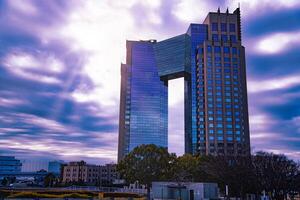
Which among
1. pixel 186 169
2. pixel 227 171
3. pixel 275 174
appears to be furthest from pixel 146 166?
pixel 275 174

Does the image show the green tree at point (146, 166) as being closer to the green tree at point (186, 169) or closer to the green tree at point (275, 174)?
the green tree at point (186, 169)

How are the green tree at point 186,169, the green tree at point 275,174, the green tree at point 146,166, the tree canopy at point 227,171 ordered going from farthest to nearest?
the green tree at point 186,169 < the green tree at point 146,166 < the tree canopy at point 227,171 < the green tree at point 275,174

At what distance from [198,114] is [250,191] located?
129 m

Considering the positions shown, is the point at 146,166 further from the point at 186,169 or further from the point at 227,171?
the point at 227,171

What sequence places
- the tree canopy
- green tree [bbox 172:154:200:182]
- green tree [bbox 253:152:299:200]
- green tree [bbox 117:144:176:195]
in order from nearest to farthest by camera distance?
1. green tree [bbox 253:152:299:200]
2. the tree canopy
3. green tree [bbox 117:144:176:195]
4. green tree [bbox 172:154:200:182]

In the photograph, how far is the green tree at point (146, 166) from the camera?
79.8 meters

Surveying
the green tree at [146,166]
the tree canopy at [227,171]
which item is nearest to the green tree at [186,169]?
the tree canopy at [227,171]

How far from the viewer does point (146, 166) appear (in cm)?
8044

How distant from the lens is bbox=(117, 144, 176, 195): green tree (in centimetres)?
7981

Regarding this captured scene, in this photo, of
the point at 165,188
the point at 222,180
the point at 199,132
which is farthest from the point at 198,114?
the point at 165,188

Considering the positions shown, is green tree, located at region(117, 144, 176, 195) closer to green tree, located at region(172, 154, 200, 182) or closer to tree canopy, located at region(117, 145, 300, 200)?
tree canopy, located at region(117, 145, 300, 200)

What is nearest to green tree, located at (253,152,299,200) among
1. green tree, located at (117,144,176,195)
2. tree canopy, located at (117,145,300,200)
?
tree canopy, located at (117,145,300,200)

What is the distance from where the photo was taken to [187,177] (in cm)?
8531

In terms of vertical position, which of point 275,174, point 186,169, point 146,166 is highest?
point 146,166
